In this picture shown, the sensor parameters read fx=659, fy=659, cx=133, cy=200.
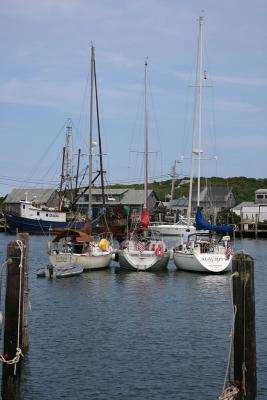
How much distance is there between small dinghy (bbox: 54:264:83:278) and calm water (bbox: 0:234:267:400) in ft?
6.97

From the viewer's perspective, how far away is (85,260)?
48.2 m

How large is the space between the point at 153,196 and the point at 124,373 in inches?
4853

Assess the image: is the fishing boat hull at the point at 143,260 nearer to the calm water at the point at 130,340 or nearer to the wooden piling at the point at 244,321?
the calm water at the point at 130,340

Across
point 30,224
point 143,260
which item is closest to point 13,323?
point 143,260

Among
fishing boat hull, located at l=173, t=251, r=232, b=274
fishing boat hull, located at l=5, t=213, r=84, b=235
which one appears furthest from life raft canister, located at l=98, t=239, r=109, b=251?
fishing boat hull, located at l=5, t=213, r=84, b=235

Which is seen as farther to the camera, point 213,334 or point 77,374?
point 213,334

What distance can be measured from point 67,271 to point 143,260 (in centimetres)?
649

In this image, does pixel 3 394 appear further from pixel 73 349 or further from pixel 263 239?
pixel 263 239

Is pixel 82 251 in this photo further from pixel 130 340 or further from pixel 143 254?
pixel 130 340

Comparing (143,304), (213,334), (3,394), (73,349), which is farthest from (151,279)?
(3,394)

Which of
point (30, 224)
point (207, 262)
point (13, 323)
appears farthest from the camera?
point (30, 224)

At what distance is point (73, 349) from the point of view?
23781mm

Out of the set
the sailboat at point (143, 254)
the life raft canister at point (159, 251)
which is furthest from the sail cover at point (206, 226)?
the life raft canister at point (159, 251)

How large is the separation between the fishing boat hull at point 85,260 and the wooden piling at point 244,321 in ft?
103
